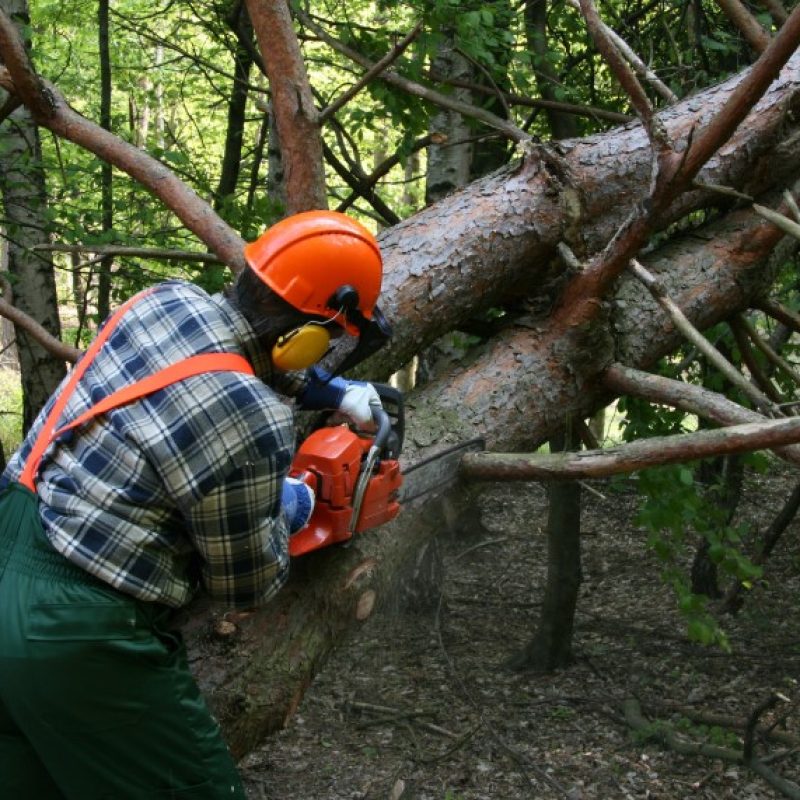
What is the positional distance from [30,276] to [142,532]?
4.43 m

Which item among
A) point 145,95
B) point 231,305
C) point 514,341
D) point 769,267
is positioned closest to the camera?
point 231,305

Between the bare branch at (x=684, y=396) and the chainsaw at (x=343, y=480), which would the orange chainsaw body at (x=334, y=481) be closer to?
the chainsaw at (x=343, y=480)

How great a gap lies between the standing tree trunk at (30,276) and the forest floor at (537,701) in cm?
258

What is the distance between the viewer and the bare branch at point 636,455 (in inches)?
104

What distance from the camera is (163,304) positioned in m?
2.13

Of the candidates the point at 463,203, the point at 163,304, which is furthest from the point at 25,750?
the point at 463,203

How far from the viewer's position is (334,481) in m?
2.45

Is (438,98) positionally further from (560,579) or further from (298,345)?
(560,579)

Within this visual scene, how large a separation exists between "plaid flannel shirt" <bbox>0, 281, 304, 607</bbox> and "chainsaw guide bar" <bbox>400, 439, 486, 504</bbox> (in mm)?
947

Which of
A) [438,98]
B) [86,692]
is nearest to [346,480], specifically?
[86,692]

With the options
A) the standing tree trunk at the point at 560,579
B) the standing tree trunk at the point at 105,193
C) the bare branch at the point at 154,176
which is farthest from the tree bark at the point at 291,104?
the standing tree trunk at the point at 560,579

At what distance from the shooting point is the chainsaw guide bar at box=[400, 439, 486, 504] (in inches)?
120

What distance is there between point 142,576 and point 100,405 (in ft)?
1.27

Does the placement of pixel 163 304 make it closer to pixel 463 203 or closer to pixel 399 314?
pixel 399 314
